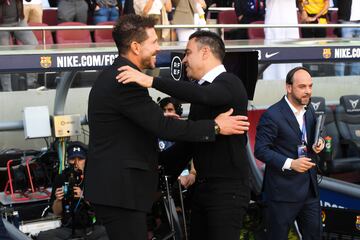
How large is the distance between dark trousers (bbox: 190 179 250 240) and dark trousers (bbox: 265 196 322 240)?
1197 mm

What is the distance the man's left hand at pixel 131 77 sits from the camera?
3.59 meters

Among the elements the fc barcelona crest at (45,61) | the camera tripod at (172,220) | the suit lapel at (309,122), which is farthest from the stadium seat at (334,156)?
the fc barcelona crest at (45,61)

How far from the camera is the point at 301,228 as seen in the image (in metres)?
5.37

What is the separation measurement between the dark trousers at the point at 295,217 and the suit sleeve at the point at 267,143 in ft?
1.07

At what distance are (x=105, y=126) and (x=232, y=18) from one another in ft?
24.7

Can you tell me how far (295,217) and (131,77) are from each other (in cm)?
221

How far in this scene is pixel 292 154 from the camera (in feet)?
17.2

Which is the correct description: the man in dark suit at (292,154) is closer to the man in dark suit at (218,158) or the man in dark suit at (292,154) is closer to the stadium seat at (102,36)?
the man in dark suit at (218,158)

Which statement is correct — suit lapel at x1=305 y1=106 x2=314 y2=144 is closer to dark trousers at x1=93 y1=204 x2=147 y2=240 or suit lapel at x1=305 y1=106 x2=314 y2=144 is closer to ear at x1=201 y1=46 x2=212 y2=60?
ear at x1=201 y1=46 x2=212 y2=60

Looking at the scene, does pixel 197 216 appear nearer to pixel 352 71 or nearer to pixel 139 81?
pixel 139 81

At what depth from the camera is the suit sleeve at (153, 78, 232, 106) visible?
3746 millimetres

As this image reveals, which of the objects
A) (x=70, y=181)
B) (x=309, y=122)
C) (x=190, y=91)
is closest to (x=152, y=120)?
(x=190, y=91)

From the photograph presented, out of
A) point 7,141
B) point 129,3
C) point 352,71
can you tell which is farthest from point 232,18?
point 7,141

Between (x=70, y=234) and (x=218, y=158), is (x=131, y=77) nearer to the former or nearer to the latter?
(x=218, y=158)
